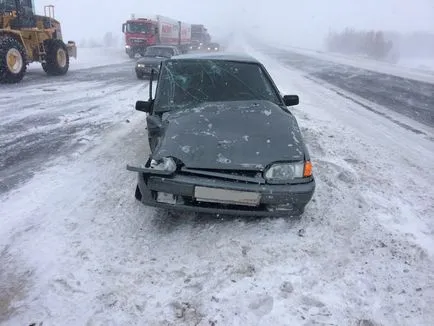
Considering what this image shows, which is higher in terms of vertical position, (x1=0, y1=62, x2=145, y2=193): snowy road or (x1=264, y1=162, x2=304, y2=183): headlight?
A: (x1=264, y1=162, x2=304, y2=183): headlight

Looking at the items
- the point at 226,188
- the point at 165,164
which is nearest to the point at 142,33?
the point at 165,164

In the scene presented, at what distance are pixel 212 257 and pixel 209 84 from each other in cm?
241

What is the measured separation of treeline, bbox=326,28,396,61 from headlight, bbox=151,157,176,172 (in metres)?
47.2

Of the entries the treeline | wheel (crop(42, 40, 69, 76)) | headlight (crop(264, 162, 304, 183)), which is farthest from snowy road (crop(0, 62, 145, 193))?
the treeline

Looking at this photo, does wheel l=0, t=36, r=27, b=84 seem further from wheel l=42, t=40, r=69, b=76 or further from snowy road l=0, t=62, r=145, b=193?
wheel l=42, t=40, r=69, b=76

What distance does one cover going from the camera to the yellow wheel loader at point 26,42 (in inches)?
487

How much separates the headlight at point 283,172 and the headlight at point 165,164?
0.86 m

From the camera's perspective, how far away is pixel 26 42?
46.6 feet

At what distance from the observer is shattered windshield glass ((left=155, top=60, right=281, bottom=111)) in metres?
4.74

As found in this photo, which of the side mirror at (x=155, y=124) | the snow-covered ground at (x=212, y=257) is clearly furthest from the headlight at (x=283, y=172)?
the side mirror at (x=155, y=124)

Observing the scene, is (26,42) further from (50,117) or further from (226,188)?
(226,188)

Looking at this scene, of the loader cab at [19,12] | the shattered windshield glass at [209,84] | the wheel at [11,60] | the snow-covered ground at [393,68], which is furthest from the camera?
the snow-covered ground at [393,68]

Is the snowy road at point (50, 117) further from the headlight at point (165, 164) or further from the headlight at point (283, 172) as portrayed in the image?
A: the headlight at point (283, 172)

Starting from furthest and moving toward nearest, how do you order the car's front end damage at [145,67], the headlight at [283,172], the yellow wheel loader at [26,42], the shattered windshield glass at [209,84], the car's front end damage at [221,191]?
the car's front end damage at [145,67] < the yellow wheel loader at [26,42] < the shattered windshield glass at [209,84] < the headlight at [283,172] < the car's front end damage at [221,191]
